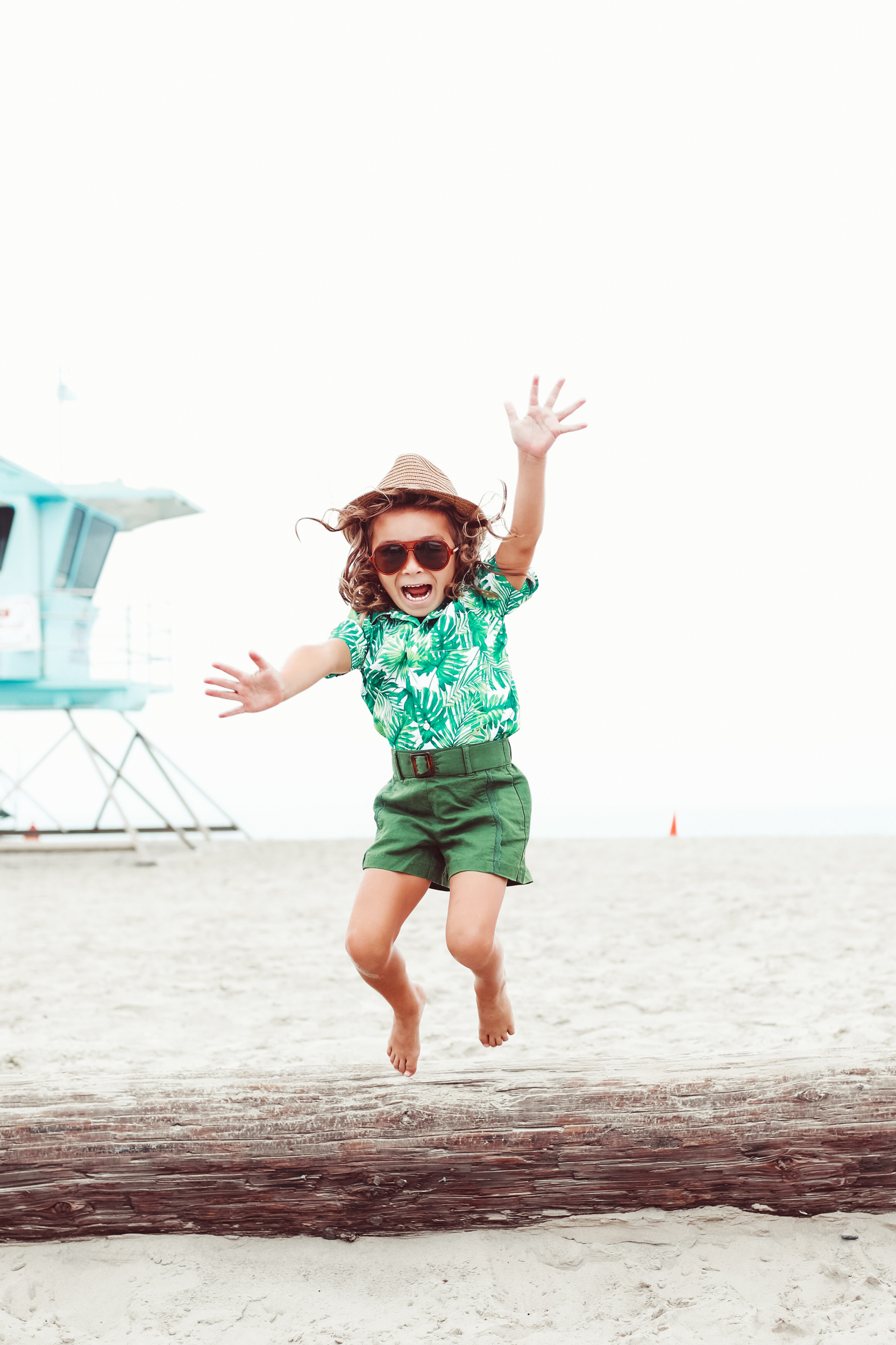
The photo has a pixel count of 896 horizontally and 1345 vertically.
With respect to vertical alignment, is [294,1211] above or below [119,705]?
below

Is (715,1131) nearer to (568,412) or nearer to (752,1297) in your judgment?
(752,1297)

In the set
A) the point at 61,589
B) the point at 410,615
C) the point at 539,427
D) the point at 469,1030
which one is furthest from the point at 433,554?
the point at 61,589

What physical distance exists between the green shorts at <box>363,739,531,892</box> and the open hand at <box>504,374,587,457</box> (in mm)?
927

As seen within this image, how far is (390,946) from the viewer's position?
126 inches

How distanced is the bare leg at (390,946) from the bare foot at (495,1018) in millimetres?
223

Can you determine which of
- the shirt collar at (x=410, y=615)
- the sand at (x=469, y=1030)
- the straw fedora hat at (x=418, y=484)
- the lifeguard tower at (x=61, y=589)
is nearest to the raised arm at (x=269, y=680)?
the shirt collar at (x=410, y=615)

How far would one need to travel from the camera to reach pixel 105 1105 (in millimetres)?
3277

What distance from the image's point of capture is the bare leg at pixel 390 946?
10.3ft

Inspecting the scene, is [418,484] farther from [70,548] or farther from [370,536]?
[70,548]

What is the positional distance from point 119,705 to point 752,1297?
13997 mm

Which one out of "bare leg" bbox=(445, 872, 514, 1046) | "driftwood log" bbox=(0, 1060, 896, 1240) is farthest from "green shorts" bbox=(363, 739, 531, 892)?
"driftwood log" bbox=(0, 1060, 896, 1240)

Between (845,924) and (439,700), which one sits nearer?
(439,700)

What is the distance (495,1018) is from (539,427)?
1900 millimetres

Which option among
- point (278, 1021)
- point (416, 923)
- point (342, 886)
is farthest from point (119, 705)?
point (278, 1021)
